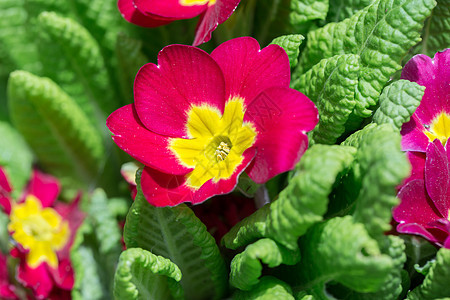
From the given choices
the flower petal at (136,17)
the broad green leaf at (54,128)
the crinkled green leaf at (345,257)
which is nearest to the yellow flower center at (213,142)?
the crinkled green leaf at (345,257)

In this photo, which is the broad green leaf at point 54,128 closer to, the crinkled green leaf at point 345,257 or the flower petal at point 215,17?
the flower petal at point 215,17

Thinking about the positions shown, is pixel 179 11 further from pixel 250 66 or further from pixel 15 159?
pixel 15 159

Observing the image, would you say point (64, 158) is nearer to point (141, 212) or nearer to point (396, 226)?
point (141, 212)

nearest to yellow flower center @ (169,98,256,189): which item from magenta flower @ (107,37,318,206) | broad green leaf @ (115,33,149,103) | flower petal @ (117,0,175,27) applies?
magenta flower @ (107,37,318,206)

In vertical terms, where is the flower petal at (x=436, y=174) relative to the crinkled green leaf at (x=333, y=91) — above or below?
below

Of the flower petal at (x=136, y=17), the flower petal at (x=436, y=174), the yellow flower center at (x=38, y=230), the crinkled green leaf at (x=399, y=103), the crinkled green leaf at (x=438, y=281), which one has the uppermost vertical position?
the crinkled green leaf at (x=399, y=103)

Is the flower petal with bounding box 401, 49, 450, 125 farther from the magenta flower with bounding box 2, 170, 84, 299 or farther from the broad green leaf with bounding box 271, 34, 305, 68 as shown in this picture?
the magenta flower with bounding box 2, 170, 84, 299
